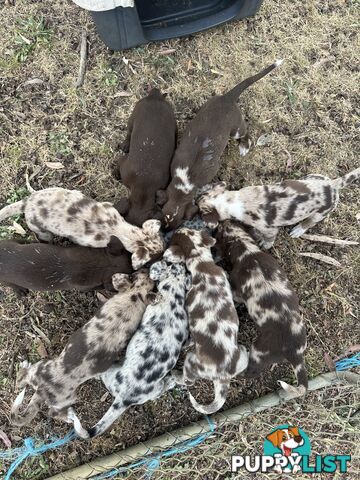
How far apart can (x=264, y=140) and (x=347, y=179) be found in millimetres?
907

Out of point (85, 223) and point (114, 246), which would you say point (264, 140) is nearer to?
point (114, 246)

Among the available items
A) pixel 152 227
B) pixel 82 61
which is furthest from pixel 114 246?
pixel 82 61

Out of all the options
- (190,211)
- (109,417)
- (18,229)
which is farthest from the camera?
(18,229)

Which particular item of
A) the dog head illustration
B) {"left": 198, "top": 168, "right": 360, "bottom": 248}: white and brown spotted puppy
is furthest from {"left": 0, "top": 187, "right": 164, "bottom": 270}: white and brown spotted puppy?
the dog head illustration

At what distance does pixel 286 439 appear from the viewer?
4578 millimetres

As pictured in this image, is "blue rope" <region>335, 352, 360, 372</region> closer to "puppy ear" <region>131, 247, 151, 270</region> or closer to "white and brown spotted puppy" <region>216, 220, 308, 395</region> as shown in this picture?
"white and brown spotted puppy" <region>216, 220, 308, 395</region>

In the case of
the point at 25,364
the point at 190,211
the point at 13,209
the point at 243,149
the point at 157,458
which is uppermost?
the point at 13,209

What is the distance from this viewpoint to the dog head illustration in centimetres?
456

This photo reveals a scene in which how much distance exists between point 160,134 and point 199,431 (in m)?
2.83

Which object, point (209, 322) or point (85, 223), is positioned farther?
point (85, 223)

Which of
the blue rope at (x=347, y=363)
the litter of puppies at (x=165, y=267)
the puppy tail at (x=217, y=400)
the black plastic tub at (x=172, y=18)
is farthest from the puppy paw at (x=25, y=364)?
the black plastic tub at (x=172, y=18)

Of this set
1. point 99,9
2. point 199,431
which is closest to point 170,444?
point 199,431

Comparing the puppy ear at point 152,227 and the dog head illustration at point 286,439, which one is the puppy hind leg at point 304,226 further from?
the dog head illustration at point 286,439

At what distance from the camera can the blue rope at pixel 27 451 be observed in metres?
4.51
